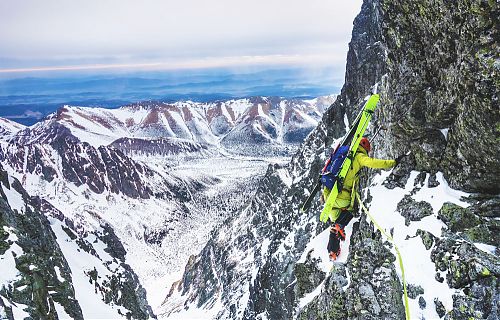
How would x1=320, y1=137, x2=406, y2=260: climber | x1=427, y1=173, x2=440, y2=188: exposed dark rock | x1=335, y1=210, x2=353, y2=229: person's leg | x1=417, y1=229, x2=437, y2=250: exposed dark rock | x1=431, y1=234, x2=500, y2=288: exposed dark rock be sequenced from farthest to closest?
x1=335, y1=210, x2=353, y2=229: person's leg
x1=320, y1=137, x2=406, y2=260: climber
x1=427, y1=173, x2=440, y2=188: exposed dark rock
x1=417, y1=229, x2=437, y2=250: exposed dark rock
x1=431, y1=234, x2=500, y2=288: exposed dark rock

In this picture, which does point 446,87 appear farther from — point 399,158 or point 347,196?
point 347,196

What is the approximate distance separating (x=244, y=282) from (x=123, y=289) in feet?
122

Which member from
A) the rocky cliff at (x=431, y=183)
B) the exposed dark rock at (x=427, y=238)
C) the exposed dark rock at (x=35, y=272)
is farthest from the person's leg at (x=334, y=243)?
the exposed dark rock at (x=35, y=272)

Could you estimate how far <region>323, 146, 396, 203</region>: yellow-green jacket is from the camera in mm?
13242

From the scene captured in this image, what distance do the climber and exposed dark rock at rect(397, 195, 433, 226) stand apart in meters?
1.41

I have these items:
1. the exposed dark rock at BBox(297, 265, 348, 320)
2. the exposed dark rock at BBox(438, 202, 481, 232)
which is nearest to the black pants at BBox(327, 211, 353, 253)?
the exposed dark rock at BBox(297, 265, 348, 320)

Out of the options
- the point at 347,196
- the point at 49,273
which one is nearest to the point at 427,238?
the point at 347,196

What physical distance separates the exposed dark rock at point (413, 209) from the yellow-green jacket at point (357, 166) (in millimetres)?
1407

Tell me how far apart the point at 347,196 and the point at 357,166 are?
1.47 meters

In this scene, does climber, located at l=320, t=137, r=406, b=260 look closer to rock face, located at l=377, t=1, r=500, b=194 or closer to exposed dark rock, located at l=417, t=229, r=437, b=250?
rock face, located at l=377, t=1, r=500, b=194

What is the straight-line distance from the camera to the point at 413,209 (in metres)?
12.8

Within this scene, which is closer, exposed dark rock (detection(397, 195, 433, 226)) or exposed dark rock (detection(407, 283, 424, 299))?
exposed dark rock (detection(407, 283, 424, 299))

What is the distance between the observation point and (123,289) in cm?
6806

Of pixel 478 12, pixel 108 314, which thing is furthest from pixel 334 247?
pixel 108 314
